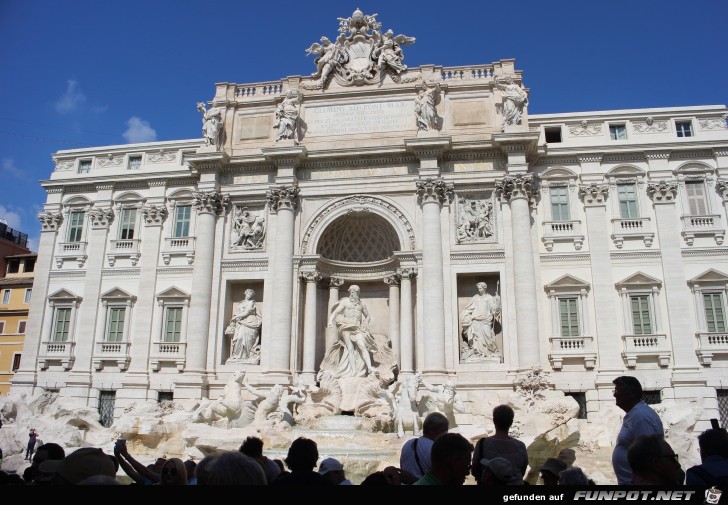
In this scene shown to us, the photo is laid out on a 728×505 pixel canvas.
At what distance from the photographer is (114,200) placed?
98.5ft

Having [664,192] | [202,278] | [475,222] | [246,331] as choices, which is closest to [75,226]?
[202,278]

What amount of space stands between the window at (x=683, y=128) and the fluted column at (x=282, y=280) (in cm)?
1715

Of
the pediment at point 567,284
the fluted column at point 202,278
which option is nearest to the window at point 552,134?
the pediment at point 567,284

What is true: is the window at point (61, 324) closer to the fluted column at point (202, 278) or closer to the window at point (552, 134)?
the fluted column at point (202, 278)

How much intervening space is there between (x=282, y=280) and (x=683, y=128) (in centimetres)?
1889

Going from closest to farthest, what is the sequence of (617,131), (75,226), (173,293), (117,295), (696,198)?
(696,198), (617,131), (173,293), (117,295), (75,226)

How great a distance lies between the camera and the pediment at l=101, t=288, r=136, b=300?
28266 millimetres

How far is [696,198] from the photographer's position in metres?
25.5

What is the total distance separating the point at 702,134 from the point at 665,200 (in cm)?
358

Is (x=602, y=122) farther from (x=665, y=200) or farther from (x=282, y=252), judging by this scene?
(x=282, y=252)

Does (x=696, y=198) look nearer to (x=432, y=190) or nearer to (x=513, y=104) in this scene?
(x=513, y=104)

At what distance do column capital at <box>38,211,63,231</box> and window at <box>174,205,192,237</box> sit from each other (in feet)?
20.9

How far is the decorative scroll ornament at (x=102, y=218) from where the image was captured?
97.4ft

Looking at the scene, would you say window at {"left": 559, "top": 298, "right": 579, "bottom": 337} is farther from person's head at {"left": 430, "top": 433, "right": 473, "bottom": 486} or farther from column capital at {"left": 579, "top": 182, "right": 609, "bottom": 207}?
person's head at {"left": 430, "top": 433, "right": 473, "bottom": 486}
